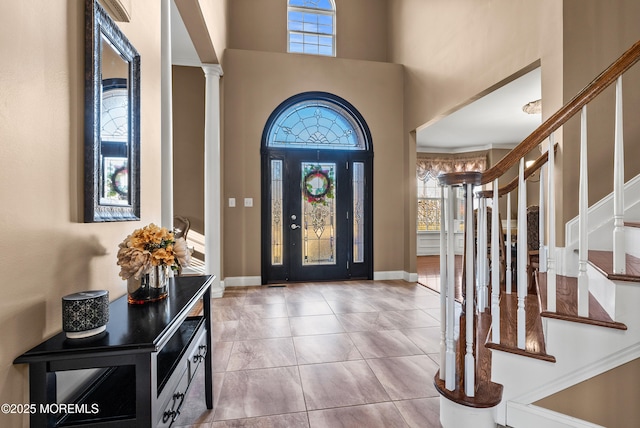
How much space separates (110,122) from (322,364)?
79.1 inches

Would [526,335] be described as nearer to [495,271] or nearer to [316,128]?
[495,271]

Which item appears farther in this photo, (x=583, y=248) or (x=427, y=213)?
(x=427, y=213)

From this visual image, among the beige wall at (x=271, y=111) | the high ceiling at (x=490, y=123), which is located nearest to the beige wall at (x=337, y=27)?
the beige wall at (x=271, y=111)

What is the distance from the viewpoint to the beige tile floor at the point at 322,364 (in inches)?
69.4

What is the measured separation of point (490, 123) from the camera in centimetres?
596

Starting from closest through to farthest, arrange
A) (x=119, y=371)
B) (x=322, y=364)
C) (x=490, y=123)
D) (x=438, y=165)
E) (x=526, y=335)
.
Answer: (x=119, y=371), (x=526, y=335), (x=322, y=364), (x=490, y=123), (x=438, y=165)

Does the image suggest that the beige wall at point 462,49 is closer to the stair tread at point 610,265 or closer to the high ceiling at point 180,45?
the stair tread at point 610,265

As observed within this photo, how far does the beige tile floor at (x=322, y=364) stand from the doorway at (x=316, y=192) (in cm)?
96

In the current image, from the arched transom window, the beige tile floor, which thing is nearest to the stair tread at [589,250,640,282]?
the beige tile floor

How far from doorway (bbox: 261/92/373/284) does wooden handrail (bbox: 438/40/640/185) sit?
329 centimetres

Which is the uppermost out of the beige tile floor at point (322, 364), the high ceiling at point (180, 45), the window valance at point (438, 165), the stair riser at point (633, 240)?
the high ceiling at point (180, 45)

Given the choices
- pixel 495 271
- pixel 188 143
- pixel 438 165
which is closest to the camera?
pixel 495 271

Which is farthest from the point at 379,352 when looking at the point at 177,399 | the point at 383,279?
the point at 383,279

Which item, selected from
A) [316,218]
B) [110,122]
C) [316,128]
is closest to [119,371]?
[110,122]
